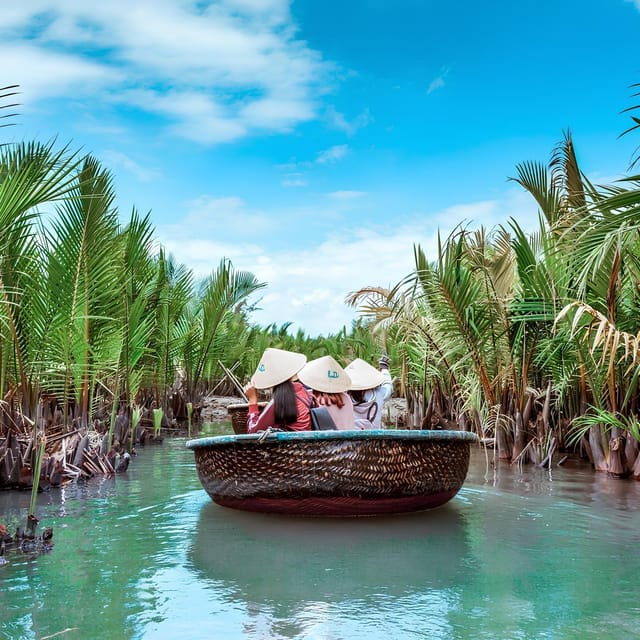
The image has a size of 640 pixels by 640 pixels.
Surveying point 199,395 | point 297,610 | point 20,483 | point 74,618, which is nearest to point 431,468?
point 297,610

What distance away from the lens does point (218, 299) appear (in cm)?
1500

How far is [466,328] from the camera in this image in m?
9.73

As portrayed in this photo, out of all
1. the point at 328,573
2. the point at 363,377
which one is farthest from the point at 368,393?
the point at 328,573

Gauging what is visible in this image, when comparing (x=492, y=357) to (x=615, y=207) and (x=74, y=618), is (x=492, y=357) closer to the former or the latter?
(x=615, y=207)

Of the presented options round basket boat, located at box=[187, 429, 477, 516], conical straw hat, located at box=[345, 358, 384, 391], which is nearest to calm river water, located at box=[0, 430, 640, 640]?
round basket boat, located at box=[187, 429, 477, 516]

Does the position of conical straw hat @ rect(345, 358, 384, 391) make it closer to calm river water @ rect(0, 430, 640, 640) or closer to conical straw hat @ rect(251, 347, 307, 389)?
calm river water @ rect(0, 430, 640, 640)

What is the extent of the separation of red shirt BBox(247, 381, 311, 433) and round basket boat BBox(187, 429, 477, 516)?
36 cm

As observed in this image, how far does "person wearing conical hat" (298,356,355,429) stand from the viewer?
6.61 meters

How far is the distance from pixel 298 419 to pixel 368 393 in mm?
2099

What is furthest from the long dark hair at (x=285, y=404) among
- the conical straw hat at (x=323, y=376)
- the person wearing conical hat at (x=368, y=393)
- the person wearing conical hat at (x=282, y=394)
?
the person wearing conical hat at (x=368, y=393)

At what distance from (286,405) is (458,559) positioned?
6.74ft

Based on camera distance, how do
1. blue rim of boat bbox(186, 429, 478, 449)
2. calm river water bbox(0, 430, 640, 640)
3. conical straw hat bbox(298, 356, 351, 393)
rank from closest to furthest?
calm river water bbox(0, 430, 640, 640) < blue rim of boat bbox(186, 429, 478, 449) < conical straw hat bbox(298, 356, 351, 393)

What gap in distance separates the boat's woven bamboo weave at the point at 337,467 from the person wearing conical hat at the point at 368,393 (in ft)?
5.93

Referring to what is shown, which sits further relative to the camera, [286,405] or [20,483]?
[20,483]
